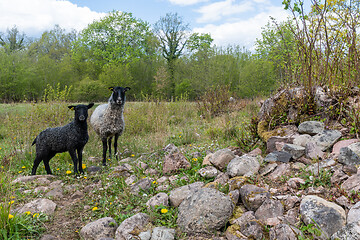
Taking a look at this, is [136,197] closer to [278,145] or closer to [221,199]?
[221,199]

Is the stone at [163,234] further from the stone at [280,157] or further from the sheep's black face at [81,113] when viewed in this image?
the sheep's black face at [81,113]

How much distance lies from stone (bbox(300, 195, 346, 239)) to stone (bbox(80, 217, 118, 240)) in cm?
227

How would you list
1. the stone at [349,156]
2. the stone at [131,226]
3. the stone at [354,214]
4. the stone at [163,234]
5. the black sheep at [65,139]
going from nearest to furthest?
the stone at [354,214], the stone at [163,234], the stone at [131,226], the stone at [349,156], the black sheep at [65,139]

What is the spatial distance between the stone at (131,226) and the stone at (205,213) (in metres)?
0.45

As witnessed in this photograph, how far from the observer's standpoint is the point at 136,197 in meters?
3.82

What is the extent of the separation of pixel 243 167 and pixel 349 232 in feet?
5.56

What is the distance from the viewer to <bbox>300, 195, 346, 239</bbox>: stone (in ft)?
8.16

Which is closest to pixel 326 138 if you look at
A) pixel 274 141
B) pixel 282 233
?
pixel 274 141

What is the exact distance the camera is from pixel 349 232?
7.50ft

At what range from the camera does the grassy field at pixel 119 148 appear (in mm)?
3596

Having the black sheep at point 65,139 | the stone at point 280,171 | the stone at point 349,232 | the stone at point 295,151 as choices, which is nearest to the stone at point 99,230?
the black sheep at point 65,139

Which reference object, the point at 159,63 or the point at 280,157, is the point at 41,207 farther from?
the point at 159,63

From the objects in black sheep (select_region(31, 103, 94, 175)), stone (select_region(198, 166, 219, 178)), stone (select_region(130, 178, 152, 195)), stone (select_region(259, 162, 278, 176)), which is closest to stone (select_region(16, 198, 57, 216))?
stone (select_region(130, 178, 152, 195))

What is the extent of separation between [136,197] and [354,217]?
2.79 metres
